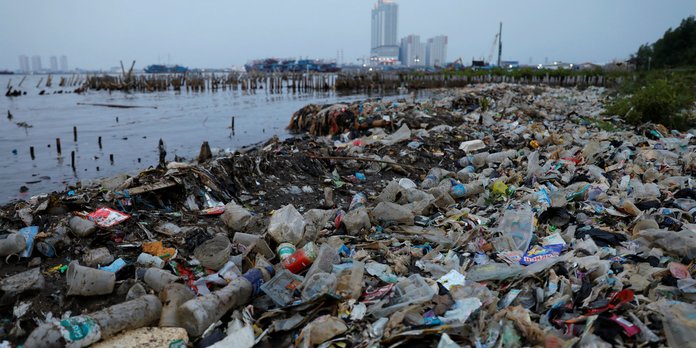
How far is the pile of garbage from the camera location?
2426mm

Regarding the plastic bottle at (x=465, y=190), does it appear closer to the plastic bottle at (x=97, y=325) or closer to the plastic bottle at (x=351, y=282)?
the plastic bottle at (x=351, y=282)

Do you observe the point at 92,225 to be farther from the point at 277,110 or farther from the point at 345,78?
the point at 345,78

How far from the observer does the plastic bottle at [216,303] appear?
262cm

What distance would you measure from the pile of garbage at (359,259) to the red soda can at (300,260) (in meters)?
0.01

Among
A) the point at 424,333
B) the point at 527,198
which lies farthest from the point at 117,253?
the point at 527,198

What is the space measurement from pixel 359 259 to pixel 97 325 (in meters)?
1.86

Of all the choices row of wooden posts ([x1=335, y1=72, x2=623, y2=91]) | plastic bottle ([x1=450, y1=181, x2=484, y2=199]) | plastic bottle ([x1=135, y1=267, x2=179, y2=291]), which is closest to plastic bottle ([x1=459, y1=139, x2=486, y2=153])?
plastic bottle ([x1=450, y1=181, x2=484, y2=199])

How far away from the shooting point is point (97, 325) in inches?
97.0

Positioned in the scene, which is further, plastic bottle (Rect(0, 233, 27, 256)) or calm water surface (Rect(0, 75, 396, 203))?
calm water surface (Rect(0, 75, 396, 203))

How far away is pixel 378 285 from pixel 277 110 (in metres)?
19.5

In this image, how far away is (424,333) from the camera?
2312mm

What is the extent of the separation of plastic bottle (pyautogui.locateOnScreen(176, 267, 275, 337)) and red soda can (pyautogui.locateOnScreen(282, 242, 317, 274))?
26cm

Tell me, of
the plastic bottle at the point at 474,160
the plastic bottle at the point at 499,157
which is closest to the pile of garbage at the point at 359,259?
the plastic bottle at the point at 499,157

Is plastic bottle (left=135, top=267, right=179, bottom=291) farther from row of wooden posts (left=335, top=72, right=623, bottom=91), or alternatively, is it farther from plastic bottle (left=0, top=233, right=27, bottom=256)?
row of wooden posts (left=335, top=72, right=623, bottom=91)
